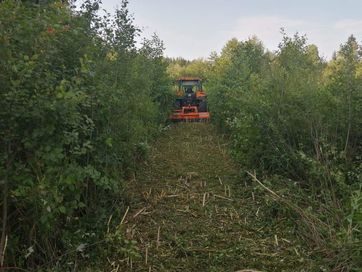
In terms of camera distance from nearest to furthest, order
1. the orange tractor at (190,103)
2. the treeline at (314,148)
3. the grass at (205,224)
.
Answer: the grass at (205,224) < the treeline at (314,148) < the orange tractor at (190,103)

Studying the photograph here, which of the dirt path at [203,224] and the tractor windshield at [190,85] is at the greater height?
the tractor windshield at [190,85]

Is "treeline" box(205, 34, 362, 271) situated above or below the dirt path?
above

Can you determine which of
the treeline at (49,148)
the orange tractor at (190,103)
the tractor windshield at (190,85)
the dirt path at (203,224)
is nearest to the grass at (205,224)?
the dirt path at (203,224)

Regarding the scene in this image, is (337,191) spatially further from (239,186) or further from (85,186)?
(85,186)

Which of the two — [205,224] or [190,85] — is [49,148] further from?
[190,85]

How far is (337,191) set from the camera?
205 inches

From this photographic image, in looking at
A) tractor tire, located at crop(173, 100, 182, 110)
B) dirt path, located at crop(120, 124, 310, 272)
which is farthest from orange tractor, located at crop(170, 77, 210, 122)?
dirt path, located at crop(120, 124, 310, 272)

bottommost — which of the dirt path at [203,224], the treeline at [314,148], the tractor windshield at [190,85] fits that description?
the dirt path at [203,224]

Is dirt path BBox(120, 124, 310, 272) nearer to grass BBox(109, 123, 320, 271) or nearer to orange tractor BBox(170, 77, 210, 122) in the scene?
grass BBox(109, 123, 320, 271)

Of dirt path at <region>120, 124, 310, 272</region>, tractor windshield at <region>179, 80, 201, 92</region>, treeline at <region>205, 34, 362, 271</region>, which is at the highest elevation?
tractor windshield at <region>179, 80, 201, 92</region>

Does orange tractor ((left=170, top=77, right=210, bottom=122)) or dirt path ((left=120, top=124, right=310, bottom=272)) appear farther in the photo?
orange tractor ((left=170, top=77, right=210, bottom=122))

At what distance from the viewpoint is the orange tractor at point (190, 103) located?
16.6m

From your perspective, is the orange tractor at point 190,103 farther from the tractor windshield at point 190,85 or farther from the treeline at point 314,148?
the treeline at point 314,148

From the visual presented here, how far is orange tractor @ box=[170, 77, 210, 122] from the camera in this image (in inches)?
655
